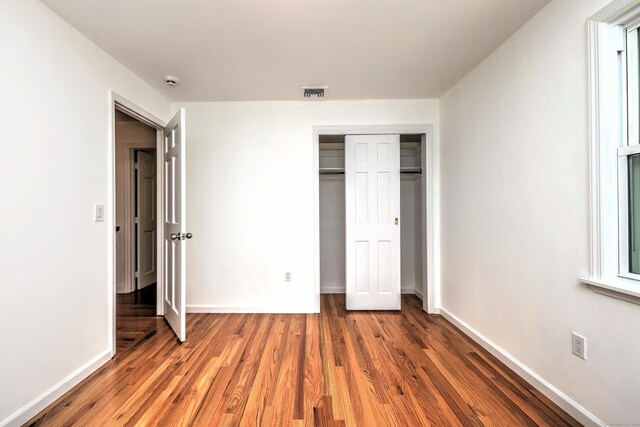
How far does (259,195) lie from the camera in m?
3.42

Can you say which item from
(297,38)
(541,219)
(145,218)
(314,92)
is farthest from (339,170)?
(145,218)

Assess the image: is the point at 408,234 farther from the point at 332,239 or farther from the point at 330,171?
the point at 330,171

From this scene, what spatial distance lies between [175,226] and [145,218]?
225 cm

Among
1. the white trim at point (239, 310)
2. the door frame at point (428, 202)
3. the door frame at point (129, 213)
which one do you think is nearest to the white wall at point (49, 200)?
the white trim at point (239, 310)

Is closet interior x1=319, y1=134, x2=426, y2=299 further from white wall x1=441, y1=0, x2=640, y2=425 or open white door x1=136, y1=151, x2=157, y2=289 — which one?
open white door x1=136, y1=151, x2=157, y2=289

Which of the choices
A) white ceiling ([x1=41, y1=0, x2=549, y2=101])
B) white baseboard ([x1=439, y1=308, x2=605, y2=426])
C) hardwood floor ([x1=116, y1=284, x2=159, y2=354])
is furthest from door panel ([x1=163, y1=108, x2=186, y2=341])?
white baseboard ([x1=439, y1=308, x2=605, y2=426])

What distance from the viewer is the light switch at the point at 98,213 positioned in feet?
7.29

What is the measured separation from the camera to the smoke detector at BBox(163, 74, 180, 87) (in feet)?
9.06

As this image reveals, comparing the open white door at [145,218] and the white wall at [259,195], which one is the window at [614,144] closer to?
the white wall at [259,195]

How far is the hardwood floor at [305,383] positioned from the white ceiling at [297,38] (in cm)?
233

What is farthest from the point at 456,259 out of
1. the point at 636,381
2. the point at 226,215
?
the point at 226,215

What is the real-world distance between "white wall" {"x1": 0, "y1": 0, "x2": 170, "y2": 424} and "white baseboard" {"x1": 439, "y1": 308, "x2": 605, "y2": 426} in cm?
294

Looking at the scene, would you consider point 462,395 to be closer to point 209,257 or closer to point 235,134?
point 209,257

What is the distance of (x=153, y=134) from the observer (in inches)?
170
